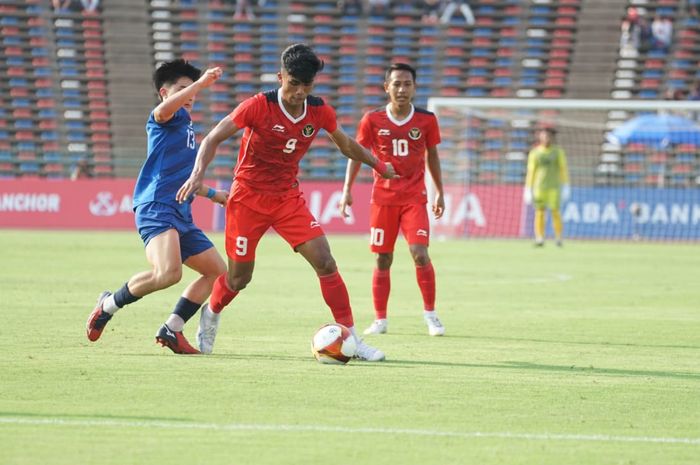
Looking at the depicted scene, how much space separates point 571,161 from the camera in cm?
3544

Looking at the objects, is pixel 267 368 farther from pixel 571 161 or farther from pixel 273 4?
pixel 273 4

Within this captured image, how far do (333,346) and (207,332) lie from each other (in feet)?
3.98

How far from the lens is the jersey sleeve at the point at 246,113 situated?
29.2 ft

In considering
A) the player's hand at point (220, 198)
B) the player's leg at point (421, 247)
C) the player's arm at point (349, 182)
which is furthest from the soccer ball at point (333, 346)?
the player's leg at point (421, 247)

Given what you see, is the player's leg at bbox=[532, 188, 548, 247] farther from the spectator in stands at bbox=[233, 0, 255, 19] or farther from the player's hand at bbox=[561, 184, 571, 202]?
the spectator in stands at bbox=[233, 0, 255, 19]

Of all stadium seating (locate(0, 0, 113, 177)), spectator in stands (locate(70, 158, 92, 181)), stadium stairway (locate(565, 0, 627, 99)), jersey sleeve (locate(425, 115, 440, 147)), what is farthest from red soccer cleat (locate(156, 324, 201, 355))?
stadium stairway (locate(565, 0, 627, 99))

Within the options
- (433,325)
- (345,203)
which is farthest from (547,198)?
(345,203)

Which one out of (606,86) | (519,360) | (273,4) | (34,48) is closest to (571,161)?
(606,86)

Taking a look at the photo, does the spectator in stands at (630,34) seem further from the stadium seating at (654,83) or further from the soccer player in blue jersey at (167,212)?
the soccer player in blue jersey at (167,212)

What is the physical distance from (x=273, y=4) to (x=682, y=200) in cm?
1537

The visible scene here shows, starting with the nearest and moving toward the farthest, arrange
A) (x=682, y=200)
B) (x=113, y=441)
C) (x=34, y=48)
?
(x=113, y=441) → (x=682, y=200) → (x=34, y=48)

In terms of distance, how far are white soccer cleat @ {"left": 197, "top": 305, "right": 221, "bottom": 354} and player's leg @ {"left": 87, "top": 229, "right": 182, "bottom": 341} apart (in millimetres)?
454

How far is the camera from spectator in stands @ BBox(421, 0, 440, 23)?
38812 millimetres

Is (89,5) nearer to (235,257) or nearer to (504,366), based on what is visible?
(235,257)
